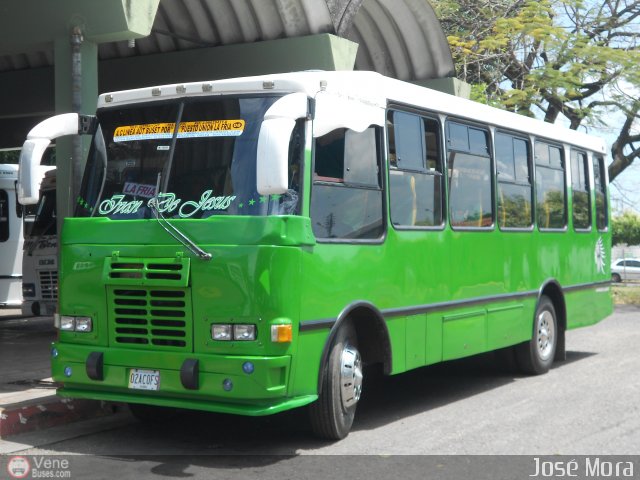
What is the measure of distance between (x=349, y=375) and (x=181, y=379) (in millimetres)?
1417

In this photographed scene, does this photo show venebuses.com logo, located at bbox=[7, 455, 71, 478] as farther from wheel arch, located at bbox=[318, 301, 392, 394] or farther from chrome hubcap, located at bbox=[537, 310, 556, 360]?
chrome hubcap, located at bbox=[537, 310, 556, 360]

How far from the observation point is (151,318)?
23.9 ft

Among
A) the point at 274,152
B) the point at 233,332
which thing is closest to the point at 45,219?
the point at 233,332

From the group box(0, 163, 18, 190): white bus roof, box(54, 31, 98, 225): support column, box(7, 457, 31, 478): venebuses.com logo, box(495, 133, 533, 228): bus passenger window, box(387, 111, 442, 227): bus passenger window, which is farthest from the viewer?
box(0, 163, 18, 190): white bus roof

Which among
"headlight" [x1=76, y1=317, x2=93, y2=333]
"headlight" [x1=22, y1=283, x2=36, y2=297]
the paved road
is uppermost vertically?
"headlight" [x1=22, y1=283, x2=36, y2=297]

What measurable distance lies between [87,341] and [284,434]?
1742 millimetres

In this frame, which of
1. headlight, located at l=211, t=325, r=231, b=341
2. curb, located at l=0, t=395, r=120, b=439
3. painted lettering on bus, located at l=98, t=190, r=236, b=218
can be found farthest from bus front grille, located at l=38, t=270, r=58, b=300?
headlight, located at l=211, t=325, r=231, b=341

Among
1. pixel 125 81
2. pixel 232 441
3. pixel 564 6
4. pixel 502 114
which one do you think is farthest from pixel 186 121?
pixel 564 6

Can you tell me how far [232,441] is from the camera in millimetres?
7730

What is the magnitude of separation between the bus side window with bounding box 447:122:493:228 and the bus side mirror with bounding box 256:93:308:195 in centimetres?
317

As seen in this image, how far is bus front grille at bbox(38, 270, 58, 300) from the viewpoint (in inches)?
625

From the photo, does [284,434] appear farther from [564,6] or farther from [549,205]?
[564,6]

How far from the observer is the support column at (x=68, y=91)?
10422 mm

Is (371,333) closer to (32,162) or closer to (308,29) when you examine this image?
(32,162)
